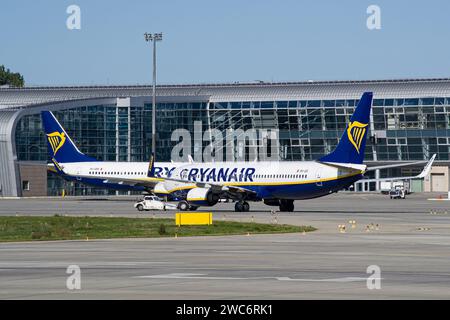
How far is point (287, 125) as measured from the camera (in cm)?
14350

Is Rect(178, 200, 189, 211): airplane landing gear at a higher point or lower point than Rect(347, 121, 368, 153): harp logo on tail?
lower

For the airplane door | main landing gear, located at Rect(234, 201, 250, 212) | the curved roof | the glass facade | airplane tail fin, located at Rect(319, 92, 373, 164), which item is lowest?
main landing gear, located at Rect(234, 201, 250, 212)

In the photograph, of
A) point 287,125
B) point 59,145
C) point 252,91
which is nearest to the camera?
point 59,145

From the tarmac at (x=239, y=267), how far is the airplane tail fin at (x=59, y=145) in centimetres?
5501

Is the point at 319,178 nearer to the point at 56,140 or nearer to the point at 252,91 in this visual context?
the point at 56,140

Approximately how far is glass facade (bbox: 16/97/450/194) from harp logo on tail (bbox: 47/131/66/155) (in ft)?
89.5

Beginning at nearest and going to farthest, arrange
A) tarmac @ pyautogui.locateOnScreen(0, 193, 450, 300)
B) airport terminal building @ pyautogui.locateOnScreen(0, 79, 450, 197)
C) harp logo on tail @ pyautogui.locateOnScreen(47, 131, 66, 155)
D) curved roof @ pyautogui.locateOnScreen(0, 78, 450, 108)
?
tarmac @ pyautogui.locateOnScreen(0, 193, 450, 300) → harp logo on tail @ pyautogui.locateOnScreen(47, 131, 66, 155) → airport terminal building @ pyautogui.locateOnScreen(0, 79, 450, 197) → curved roof @ pyautogui.locateOnScreen(0, 78, 450, 108)

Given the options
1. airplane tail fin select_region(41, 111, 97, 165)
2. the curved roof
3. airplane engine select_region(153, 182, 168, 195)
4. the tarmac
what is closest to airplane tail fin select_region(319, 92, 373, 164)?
airplane engine select_region(153, 182, 168, 195)

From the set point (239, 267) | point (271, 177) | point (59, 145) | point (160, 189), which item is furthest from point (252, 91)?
point (239, 267)

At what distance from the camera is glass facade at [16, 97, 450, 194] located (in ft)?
452

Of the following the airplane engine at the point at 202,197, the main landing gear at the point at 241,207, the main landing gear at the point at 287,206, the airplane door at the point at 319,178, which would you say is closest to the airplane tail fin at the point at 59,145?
the airplane engine at the point at 202,197

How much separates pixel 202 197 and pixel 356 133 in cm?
1331

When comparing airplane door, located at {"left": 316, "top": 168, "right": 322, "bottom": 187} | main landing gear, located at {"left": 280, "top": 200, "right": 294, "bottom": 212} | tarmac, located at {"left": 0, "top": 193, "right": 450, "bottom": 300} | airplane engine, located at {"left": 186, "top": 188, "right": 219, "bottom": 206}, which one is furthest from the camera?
main landing gear, located at {"left": 280, "top": 200, "right": 294, "bottom": 212}

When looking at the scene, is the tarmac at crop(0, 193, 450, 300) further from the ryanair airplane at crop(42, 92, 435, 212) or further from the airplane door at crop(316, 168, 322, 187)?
the airplane door at crop(316, 168, 322, 187)
